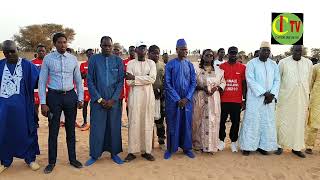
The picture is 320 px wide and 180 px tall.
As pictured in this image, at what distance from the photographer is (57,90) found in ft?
16.7

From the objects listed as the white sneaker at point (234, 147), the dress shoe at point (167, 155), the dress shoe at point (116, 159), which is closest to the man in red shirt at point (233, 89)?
the white sneaker at point (234, 147)

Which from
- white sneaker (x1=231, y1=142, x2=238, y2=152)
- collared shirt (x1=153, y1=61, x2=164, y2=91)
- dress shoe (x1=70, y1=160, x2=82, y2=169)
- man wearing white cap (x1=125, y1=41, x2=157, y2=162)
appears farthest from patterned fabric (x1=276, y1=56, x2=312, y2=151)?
dress shoe (x1=70, y1=160, x2=82, y2=169)

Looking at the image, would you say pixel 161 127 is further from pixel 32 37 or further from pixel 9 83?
pixel 32 37

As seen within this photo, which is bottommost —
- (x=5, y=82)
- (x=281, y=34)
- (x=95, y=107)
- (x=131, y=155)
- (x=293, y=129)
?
(x=131, y=155)

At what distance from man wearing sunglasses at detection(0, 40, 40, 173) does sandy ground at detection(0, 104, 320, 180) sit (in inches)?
11.4

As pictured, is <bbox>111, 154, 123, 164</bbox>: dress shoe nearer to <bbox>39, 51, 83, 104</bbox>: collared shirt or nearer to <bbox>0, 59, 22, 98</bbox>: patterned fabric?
<bbox>39, 51, 83, 104</bbox>: collared shirt

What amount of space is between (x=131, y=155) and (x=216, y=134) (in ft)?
5.00

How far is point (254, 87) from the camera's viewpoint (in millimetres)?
5934

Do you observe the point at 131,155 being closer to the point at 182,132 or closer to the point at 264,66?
the point at 182,132

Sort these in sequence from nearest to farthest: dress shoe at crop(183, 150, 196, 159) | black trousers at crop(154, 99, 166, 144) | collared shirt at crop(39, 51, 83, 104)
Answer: collared shirt at crop(39, 51, 83, 104) < dress shoe at crop(183, 150, 196, 159) < black trousers at crop(154, 99, 166, 144)

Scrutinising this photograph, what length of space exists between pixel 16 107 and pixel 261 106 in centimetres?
397

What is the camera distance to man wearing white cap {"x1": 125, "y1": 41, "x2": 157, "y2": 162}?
5707mm

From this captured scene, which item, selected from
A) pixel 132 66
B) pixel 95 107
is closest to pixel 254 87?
pixel 132 66

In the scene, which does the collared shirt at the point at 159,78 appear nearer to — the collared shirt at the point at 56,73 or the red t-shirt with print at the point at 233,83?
the red t-shirt with print at the point at 233,83
